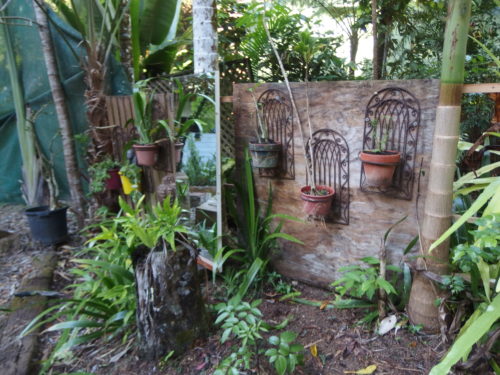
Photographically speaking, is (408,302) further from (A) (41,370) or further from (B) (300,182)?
(A) (41,370)

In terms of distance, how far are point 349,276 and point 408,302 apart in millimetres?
364

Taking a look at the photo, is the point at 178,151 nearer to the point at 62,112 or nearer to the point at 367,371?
the point at 62,112

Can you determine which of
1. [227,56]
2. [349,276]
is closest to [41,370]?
[349,276]

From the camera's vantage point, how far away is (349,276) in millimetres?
1637

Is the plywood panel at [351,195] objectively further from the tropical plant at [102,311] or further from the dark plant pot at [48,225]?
the dark plant pot at [48,225]

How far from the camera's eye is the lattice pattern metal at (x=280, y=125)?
2143mm

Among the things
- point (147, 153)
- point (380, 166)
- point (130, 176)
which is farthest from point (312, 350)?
point (130, 176)

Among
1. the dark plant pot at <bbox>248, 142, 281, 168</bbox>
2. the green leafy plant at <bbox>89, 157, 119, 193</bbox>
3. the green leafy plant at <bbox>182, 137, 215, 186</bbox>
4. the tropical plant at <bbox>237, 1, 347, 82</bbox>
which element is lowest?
the green leafy plant at <bbox>89, 157, 119, 193</bbox>

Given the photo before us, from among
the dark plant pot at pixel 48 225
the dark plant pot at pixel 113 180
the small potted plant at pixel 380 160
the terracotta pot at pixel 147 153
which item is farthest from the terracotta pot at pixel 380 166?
the dark plant pot at pixel 48 225

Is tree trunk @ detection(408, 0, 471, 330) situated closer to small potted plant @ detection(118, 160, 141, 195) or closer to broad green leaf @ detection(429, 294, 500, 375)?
broad green leaf @ detection(429, 294, 500, 375)

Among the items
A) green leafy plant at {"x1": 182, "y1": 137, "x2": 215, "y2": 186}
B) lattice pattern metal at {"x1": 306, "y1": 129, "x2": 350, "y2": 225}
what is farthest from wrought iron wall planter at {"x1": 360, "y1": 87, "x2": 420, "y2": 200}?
green leafy plant at {"x1": 182, "y1": 137, "x2": 215, "y2": 186}

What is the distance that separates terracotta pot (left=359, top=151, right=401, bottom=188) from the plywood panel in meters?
0.14

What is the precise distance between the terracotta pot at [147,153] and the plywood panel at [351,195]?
2.25 ft

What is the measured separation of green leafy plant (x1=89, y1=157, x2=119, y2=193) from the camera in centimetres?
319
